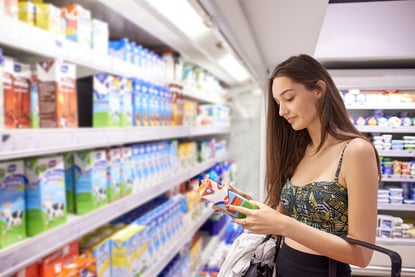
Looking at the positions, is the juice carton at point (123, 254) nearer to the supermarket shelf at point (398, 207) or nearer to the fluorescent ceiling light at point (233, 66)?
the fluorescent ceiling light at point (233, 66)

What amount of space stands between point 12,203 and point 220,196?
785 millimetres

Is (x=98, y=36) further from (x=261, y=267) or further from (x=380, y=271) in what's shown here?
(x=380, y=271)

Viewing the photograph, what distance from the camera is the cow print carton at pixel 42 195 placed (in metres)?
1.38

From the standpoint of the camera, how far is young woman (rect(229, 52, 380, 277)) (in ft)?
3.61

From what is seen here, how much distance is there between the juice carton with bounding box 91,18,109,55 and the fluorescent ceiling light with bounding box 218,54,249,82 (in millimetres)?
1225

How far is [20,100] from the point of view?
4.50 ft

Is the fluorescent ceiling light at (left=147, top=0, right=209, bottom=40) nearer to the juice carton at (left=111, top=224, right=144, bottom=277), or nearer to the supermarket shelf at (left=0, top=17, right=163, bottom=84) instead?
the supermarket shelf at (left=0, top=17, right=163, bottom=84)

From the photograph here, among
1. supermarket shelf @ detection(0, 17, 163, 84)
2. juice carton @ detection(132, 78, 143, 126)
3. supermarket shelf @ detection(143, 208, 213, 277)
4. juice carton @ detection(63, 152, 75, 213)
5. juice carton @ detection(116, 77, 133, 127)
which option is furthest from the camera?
supermarket shelf @ detection(143, 208, 213, 277)

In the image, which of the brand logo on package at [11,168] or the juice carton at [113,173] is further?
the juice carton at [113,173]

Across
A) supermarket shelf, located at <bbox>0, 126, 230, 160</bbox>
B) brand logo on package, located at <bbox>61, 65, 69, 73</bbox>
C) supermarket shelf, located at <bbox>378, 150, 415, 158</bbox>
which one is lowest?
supermarket shelf, located at <bbox>378, 150, 415, 158</bbox>

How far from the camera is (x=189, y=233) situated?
3.18 metres

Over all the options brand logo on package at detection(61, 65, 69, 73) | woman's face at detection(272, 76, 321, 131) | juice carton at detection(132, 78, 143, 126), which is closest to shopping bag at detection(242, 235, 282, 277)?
woman's face at detection(272, 76, 321, 131)

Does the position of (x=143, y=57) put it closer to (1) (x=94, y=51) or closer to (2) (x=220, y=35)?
(1) (x=94, y=51)

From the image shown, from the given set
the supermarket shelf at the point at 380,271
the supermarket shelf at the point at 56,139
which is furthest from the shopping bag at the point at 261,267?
the supermarket shelf at the point at 380,271
